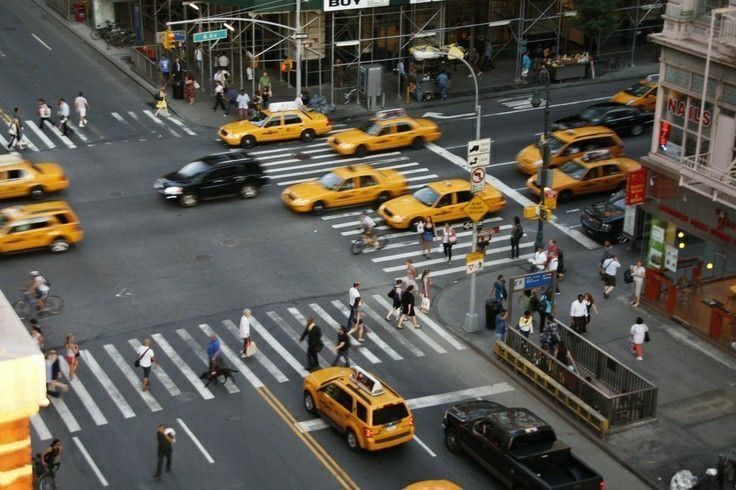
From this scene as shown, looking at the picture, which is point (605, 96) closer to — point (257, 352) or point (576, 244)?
point (576, 244)

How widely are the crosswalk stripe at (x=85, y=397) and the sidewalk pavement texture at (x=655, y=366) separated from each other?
1073cm

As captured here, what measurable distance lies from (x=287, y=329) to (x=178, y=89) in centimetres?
2437

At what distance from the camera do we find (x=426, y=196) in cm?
4303

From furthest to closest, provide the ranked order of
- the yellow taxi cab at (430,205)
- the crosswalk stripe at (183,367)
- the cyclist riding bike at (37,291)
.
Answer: the yellow taxi cab at (430,205) → the cyclist riding bike at (37,291) → the crosswalk stripe at (183,367)

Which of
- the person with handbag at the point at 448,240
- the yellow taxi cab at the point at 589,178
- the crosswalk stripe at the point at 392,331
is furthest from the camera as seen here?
the yellow taxi cab at the point at 589,178

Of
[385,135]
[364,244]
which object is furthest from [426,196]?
[385,135]

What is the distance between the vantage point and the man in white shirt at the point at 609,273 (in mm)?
37562

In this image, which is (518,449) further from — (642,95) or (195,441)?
(642,95)

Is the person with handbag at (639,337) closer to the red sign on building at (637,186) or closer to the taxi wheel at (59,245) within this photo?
the red sign on building at (637,186)

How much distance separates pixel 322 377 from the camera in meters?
30.4

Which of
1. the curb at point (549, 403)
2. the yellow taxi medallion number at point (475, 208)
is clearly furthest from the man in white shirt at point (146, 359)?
the yellow taxi medallion number at point (475, 208)

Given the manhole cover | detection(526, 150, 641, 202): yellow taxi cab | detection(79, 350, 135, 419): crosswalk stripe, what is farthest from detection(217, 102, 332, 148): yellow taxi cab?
the manhole cover

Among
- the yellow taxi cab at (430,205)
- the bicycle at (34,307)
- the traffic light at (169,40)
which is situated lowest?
the bicycle at (34,307)

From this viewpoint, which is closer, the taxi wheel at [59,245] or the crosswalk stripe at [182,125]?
the taxi wheel at [59,245]
